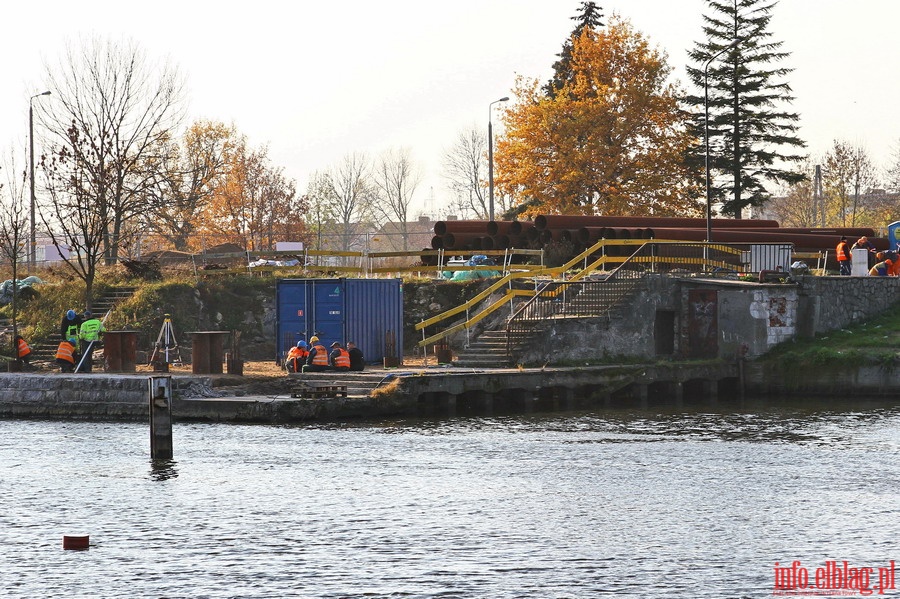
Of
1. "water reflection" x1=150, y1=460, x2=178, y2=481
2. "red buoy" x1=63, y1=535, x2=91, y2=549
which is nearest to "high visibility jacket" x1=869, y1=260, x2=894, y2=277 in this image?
"water reflection" x1=150, y1=460, x2=178, y2=481

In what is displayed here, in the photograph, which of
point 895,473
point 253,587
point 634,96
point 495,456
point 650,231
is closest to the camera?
point 253,587

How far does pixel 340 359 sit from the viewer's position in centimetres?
3347

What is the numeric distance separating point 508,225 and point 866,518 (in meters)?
25.6

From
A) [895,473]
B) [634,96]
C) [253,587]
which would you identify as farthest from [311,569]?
[634,96]

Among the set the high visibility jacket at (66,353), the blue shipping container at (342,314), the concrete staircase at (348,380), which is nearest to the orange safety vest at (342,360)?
the concrete staircase at (348,380)

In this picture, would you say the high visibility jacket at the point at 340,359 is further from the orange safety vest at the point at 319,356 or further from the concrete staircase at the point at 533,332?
the concrete staircase at the point at 533,332

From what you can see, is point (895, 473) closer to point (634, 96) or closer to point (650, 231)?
point (650, 231)

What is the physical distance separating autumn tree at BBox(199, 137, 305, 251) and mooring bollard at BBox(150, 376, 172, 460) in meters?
48.7

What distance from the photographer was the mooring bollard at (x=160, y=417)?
2519 centimetres

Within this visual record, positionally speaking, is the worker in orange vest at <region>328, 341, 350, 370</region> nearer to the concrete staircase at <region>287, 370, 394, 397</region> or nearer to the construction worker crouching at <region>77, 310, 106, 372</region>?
the concrete staircase at <region>287, 370, 394, 397</region>

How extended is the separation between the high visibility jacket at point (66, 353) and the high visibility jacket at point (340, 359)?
23.9 feet

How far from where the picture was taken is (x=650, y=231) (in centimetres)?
4266

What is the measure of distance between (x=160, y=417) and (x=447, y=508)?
24.6ft

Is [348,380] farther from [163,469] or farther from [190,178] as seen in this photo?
[190,178]
